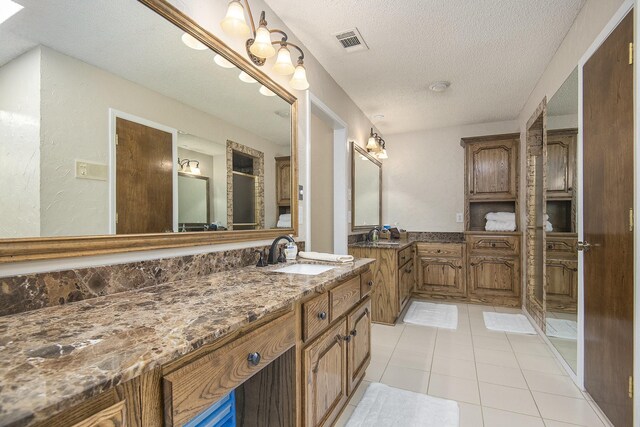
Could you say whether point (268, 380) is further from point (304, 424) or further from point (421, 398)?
point (421, 398)

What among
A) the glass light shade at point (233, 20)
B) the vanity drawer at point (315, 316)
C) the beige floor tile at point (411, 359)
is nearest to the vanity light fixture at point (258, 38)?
the glass light shade at point (233, 20)

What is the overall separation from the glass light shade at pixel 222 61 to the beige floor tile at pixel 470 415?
2315 mm

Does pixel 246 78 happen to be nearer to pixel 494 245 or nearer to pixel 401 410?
pixel 401 410

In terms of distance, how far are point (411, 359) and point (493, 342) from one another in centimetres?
92

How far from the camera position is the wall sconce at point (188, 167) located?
1358 millimetres

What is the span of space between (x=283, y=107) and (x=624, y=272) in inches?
82.6

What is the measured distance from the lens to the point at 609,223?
157 centimetres

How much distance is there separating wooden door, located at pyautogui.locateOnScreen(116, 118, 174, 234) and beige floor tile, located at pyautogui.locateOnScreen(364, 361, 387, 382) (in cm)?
169

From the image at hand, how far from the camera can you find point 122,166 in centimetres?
111

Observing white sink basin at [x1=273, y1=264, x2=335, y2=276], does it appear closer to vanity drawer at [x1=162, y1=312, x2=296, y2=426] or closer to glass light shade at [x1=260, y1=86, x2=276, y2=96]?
vanity drawer at [x1=162, y1=312, x2=296, y2=426]

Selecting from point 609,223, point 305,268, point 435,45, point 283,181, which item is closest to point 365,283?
point 305,268

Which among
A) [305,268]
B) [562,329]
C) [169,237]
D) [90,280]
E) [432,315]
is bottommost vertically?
[432,315]

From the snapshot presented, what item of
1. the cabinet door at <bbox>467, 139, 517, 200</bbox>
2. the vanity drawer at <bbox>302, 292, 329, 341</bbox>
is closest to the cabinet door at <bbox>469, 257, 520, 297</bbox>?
the cabinet door at <bbox>467, 139, 517, 200</bbox>

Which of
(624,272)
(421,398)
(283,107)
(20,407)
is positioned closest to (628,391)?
(624,272)
